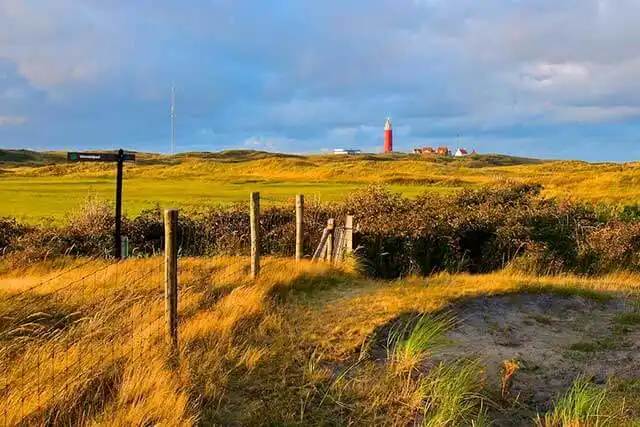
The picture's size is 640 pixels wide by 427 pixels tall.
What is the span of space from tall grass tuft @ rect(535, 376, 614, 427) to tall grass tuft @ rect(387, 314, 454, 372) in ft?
4.19

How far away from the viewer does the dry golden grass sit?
16.2ft

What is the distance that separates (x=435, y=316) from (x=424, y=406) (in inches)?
129

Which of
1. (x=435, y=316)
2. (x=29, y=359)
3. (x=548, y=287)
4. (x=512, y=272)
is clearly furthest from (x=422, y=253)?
(x=29, y=359)

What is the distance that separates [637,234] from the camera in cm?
1647

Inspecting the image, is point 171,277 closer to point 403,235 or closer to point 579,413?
point 579,413

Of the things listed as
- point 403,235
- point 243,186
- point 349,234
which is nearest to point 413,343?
point 349,234

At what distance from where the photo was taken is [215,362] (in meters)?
6.00

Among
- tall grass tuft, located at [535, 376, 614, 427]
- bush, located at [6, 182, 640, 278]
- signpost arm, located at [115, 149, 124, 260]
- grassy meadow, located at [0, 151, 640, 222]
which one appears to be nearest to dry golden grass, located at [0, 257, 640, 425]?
tall grass tuft, located at [535, 376, 614, 427]

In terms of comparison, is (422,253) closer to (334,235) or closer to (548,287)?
(334,235)

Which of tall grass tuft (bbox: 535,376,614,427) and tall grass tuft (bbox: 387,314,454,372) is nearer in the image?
tall grass tuft (bbox: 535,376,614,427)

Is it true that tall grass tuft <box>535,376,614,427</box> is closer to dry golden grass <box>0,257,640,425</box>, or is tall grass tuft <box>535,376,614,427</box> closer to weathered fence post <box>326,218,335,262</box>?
dry golden grass <box>0,257,640,425</box>

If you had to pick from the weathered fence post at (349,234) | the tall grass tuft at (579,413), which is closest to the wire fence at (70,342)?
the tall grass tuft at (579,413)

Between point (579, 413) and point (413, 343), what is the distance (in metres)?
1.75

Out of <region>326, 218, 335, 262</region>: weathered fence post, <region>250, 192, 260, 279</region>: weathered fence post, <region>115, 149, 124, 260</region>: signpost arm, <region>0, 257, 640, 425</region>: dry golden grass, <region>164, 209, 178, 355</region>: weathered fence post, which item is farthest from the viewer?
<region>326, 218, 335, 262</region>: weathered fence post
